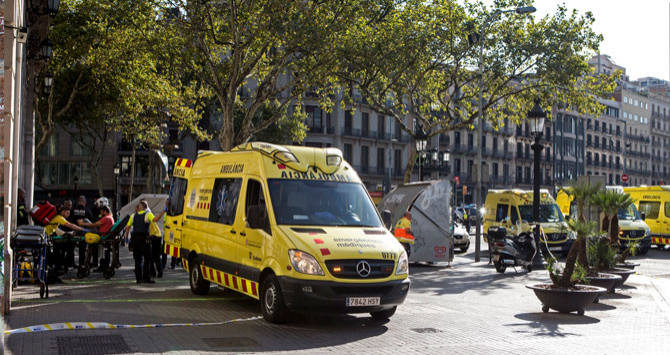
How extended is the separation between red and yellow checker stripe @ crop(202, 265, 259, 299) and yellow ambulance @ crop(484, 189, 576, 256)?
14.1m

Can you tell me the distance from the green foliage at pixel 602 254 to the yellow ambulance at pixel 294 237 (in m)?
5.46

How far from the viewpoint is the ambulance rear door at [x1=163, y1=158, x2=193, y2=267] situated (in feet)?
47.1

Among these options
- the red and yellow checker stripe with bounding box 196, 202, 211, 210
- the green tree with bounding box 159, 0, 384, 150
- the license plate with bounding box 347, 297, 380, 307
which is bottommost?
the license plate with bounding box 347, 297, 380, 307

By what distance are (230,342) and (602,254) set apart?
8.79m

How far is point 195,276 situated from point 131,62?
1336 centimetres

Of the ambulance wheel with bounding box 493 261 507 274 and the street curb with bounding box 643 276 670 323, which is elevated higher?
the ambulance wheel with bounding box 493 261 507 274

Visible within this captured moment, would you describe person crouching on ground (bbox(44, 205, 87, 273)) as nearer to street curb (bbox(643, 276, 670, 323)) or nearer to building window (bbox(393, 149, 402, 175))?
street curb (bbox(643, 276, 670, 323))

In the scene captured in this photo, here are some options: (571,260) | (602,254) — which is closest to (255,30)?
(602,254)

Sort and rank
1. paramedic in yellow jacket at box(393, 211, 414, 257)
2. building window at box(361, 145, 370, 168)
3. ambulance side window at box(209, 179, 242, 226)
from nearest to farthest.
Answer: ambulance side window at box(209, 179, 242, 226)
paramedic in yellow jacket at box(393, 211, 414, 257)
building window at box(361, 145, 370, 168)

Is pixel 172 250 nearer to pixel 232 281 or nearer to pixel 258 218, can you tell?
pixel 232 281

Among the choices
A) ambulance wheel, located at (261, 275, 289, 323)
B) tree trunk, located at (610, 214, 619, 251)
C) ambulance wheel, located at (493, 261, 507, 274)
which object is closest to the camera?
ambulance wheel, located at (261, 275, 289, 323)

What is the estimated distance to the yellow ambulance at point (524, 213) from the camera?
2441cm

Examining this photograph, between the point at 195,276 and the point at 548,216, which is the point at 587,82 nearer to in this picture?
the point at 548,216

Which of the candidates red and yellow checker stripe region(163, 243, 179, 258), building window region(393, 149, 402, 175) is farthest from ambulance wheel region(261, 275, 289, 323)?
building window region(393, 149, 402, 175)
